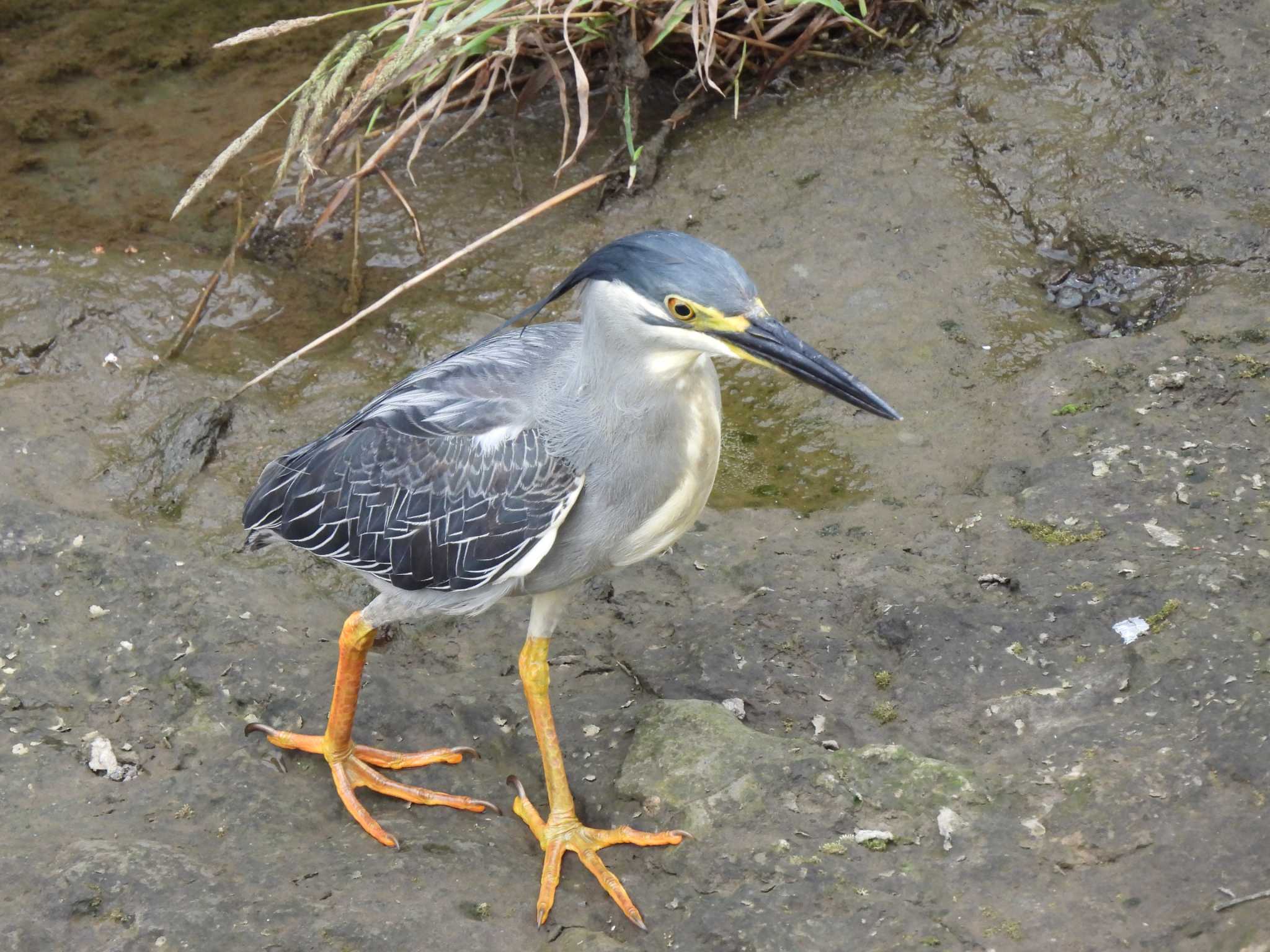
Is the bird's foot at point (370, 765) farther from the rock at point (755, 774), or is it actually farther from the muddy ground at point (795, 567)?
the rock at point (755, 774)

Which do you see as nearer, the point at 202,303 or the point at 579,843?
the point at 579,843

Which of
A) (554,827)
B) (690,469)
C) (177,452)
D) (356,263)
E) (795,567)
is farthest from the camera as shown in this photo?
(356,263)

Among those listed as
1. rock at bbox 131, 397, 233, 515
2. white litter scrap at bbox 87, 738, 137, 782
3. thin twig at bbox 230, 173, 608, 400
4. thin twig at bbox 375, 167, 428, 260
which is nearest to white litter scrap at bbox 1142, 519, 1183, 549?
thin twig at bbox 230, 173, 608, 400

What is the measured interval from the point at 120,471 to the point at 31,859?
2127mm

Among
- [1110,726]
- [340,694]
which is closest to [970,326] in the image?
[1110,726]

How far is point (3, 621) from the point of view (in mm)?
4176

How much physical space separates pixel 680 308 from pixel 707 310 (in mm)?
86

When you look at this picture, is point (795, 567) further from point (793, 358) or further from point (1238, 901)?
point (1238, 901)

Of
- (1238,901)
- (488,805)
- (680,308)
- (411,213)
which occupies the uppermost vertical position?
(680,308)

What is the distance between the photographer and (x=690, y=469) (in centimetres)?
351

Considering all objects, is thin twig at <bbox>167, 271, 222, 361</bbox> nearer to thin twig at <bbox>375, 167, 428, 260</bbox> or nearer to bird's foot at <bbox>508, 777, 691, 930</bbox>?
thin twig at <bbox>375, 167, 428, 260</bbox>

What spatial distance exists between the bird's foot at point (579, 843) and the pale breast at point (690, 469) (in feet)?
2.65

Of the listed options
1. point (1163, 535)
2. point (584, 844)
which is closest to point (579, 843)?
point (584, 844)

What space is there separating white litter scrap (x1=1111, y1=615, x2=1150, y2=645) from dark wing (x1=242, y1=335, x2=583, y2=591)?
1726mm
